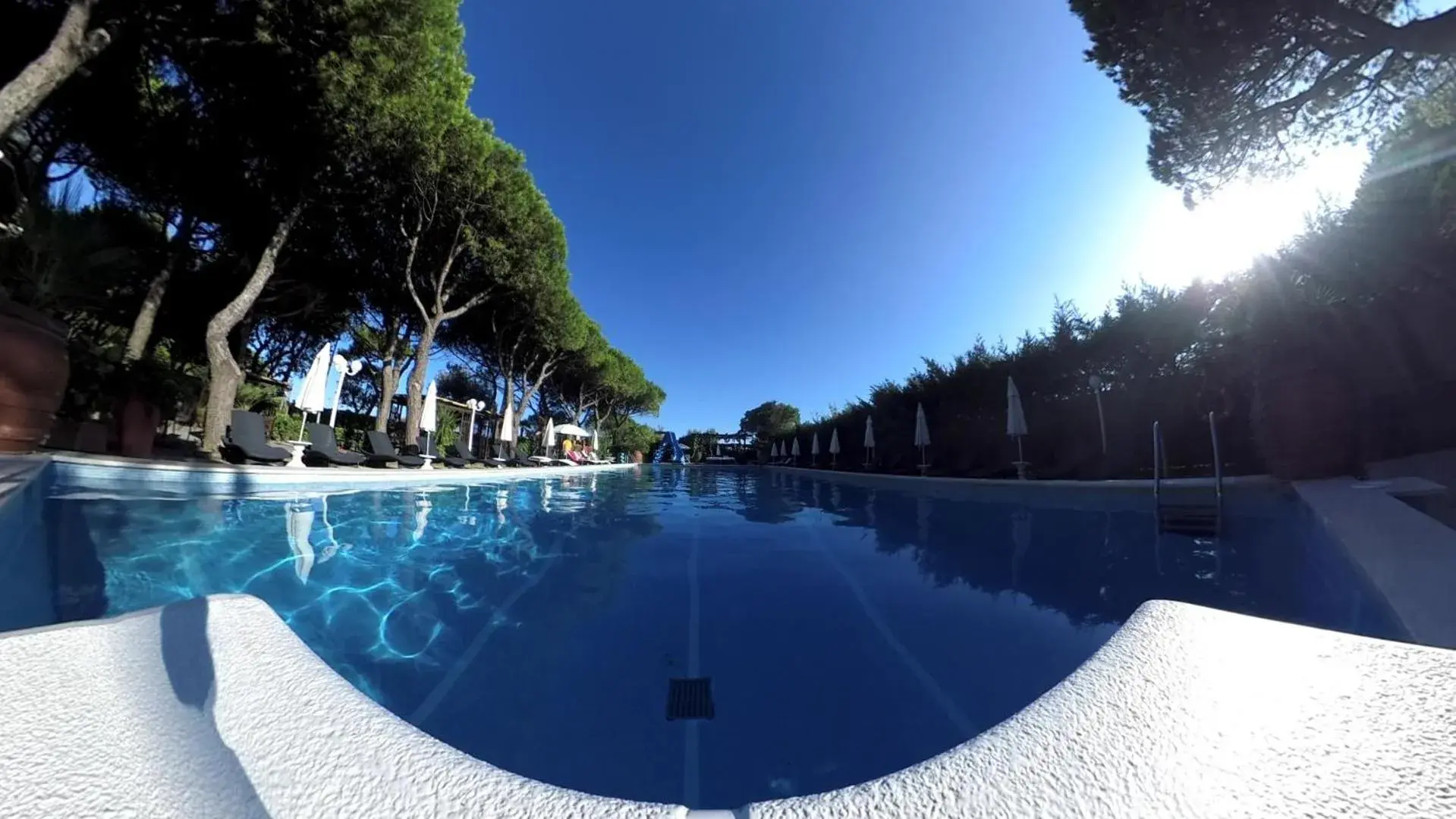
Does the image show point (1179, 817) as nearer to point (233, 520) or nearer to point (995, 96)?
point (233, 520)

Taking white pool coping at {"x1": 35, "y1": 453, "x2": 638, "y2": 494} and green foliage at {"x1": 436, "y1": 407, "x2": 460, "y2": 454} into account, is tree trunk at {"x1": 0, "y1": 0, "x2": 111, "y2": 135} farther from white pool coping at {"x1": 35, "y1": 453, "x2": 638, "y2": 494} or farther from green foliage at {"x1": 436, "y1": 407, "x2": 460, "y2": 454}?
green foliage at {"x1": 436, "y1": 407, "x2": 460, "y2": 454}

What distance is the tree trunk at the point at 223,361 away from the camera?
8.19 metres

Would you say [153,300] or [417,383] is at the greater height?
[153,300]

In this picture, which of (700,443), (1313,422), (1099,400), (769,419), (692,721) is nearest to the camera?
(692,721)

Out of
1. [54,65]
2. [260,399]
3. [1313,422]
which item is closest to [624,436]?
[260,399]

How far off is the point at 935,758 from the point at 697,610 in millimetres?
2547

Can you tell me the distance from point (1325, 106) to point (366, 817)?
11.0 m

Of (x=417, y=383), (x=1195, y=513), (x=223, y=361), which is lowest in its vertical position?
(x=1195, y=513)

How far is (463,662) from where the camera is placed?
2.42 meters

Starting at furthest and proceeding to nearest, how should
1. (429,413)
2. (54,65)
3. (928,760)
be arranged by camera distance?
(429,413), (54,65), (928,760)

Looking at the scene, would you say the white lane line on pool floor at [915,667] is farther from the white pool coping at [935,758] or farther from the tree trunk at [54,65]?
the tree trunk at [54,65]

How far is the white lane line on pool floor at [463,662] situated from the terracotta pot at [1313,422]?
715cm

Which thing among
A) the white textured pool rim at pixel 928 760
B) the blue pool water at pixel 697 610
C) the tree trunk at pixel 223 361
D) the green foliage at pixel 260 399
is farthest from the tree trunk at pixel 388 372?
the white textured pool rim at pixel 928 760

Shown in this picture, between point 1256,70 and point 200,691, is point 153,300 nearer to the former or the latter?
point 200,691
